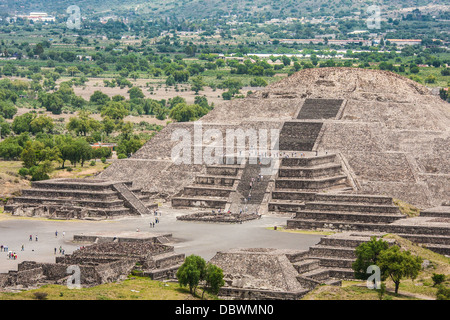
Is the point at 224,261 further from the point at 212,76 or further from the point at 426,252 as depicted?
the point at 212,76

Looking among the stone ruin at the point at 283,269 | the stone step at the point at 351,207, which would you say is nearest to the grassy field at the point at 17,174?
the stone step at the point at 351,207

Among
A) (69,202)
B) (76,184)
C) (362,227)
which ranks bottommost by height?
(362,227)

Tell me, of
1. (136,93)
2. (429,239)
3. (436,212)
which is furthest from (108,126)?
(429,239)

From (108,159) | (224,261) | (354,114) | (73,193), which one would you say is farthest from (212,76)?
(224,261)

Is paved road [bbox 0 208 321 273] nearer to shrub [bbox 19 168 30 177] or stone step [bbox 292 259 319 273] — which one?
stone step [bbox 292 259 319 273]

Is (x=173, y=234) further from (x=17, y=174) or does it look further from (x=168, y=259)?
(x=17, y=174)
